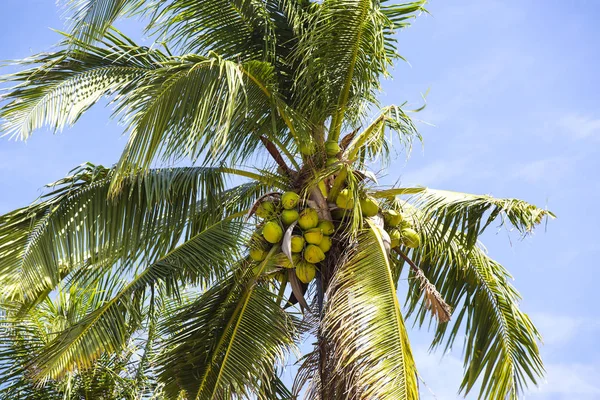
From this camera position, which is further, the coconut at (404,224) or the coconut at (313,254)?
the coconut at (404,224)

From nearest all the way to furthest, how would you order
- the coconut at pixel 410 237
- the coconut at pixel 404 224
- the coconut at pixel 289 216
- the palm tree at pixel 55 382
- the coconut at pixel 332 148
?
the coconut at pixel 289 216
the coconut at pixel 332 148
the coconut at pixel 410 237
the coconut at pixel 404 224
the palm tree at pixel 55 382

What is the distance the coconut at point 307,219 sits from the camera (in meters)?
5.88

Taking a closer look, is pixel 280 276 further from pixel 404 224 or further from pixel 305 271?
pixel 404 224

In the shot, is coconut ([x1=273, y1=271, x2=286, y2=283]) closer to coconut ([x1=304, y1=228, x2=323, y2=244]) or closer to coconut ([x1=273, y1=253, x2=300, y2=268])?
coconut ([x1=273, y1=253, x2=300, y2=268])

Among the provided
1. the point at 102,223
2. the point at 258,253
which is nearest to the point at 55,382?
the point at 102,223

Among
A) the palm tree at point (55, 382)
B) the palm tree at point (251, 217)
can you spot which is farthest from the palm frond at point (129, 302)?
the palm tree at point (55, 382)

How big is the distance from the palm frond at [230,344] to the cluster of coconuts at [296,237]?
0.34 m

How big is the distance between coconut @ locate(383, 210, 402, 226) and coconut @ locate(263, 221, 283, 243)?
94 cm

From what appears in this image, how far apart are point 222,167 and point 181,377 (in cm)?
179

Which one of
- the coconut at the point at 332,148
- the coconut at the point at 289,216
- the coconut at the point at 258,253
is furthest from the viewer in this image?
the coconut at the point at 332,148

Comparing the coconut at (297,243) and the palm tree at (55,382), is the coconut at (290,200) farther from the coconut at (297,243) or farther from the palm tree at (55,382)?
the palm tree at (55,382)

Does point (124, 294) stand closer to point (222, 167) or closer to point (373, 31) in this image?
point (222, 167)

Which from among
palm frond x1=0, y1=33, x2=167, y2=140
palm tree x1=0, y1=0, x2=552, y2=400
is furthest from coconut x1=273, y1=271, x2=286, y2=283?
palm frond x1=0, y1=33, x2=167, y2=140

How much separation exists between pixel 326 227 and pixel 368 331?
102 centimetres
